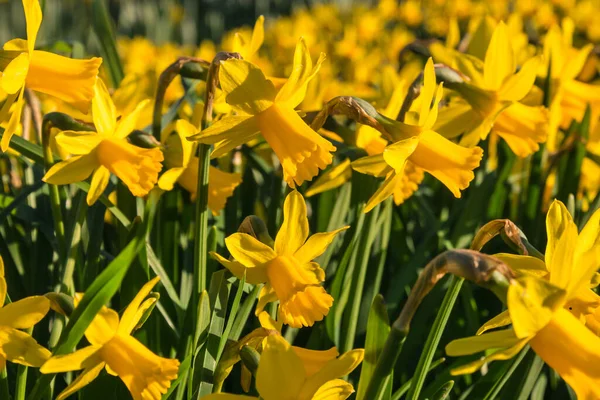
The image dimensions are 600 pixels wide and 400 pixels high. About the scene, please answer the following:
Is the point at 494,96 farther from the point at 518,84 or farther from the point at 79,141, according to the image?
the point at 79,141

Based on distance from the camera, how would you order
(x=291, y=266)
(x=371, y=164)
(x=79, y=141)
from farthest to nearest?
(x=79, y=141), (x=371, y=164), (x=291, y=266)

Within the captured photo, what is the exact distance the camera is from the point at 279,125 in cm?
140

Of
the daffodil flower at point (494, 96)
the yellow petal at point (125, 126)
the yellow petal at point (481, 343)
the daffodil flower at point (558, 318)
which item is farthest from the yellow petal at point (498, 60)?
the yellow petal at point (481, 343)

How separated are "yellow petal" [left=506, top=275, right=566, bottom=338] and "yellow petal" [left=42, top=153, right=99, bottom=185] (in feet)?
2.95

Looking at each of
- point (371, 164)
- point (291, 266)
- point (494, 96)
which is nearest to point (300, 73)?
point (371, 164)

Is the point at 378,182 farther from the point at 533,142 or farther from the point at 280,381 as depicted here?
the point at 280,381

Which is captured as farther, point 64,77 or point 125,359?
point 64,77

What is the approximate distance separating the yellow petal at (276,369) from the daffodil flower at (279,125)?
369 mm

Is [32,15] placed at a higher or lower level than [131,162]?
higher

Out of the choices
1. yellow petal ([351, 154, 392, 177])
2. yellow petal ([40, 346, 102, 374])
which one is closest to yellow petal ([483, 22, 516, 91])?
yellow petal ([351, 154, 392, 177])

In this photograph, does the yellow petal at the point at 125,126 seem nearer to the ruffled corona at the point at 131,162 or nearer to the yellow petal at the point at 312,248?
the ruffled corona at the point at 131,162

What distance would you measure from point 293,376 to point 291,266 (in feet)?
0.80

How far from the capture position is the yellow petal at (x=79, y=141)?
60.2 inches

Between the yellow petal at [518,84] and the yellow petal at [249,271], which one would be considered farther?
the yellow petal at [518,84]
